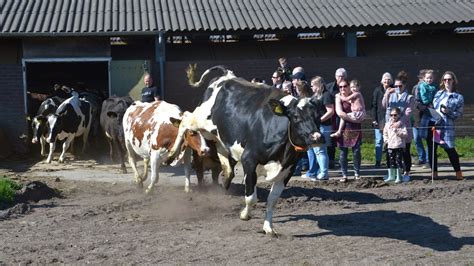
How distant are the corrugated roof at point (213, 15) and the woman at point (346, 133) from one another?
5.13m

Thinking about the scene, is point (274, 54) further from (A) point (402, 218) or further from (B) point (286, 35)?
(A) point (402, 218)

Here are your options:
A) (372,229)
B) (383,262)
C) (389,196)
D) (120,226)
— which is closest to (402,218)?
(372,229)

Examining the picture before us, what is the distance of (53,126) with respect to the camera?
50.9 ft

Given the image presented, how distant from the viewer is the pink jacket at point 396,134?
12.1 m

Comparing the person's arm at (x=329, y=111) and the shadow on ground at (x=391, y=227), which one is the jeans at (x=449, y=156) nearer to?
the person's arm at (x=329, y=111)

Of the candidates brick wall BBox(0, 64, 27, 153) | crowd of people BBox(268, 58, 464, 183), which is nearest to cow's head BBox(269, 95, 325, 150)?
crowd of people BBox(268, 58, 464, 183)

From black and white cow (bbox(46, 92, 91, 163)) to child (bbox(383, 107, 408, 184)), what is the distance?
721cm

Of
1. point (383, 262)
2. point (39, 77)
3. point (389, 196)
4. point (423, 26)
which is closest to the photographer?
point (383, 262)

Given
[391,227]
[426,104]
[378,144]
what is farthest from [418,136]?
[391,227]

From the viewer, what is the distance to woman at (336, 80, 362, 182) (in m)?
12.4

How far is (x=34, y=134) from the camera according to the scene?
52.3 feet

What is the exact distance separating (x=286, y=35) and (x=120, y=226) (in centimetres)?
1076

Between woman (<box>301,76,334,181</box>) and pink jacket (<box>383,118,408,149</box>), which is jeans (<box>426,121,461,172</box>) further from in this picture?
woman (<box>301,76,334,181</box>)

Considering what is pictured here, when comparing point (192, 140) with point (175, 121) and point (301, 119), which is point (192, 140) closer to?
point (175, 121)
